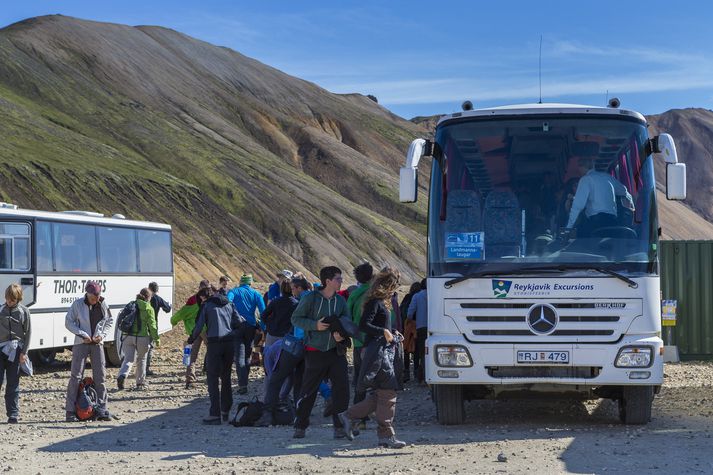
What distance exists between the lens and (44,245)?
21.8 m

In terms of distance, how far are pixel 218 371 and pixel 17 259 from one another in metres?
9.08

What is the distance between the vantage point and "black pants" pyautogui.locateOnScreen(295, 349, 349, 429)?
1163 cm

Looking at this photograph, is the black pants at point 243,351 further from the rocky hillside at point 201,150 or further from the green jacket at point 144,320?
the rocky hillside at point 201,150

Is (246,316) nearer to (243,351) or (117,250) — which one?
(243,351)

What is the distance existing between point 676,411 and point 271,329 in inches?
214

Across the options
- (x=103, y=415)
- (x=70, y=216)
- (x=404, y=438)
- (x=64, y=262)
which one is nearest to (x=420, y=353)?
(x=103, y=415)

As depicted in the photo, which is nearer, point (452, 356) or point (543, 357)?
point (543, 357)

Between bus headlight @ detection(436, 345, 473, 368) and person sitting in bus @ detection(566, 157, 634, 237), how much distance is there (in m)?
1.74

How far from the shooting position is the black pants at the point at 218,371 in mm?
13461

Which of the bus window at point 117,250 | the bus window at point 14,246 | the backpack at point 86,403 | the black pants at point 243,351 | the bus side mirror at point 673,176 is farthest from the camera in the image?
the bus window at point 117,250

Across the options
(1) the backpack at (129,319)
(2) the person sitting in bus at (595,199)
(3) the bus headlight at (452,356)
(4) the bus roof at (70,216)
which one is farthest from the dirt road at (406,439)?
(4) the bus roof at (70,216)

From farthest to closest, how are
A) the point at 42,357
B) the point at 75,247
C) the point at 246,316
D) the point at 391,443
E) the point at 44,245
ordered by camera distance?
the point at 75,247 < the point at 42,357 < the point at 44,245 < the point at 246,316 < the point at 391,443

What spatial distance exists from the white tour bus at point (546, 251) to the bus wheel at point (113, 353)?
13.0 meters

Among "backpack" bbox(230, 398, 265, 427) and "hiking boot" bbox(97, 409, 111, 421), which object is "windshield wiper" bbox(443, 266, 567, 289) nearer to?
"backpack" bbox(230, 398, 265, 427)
